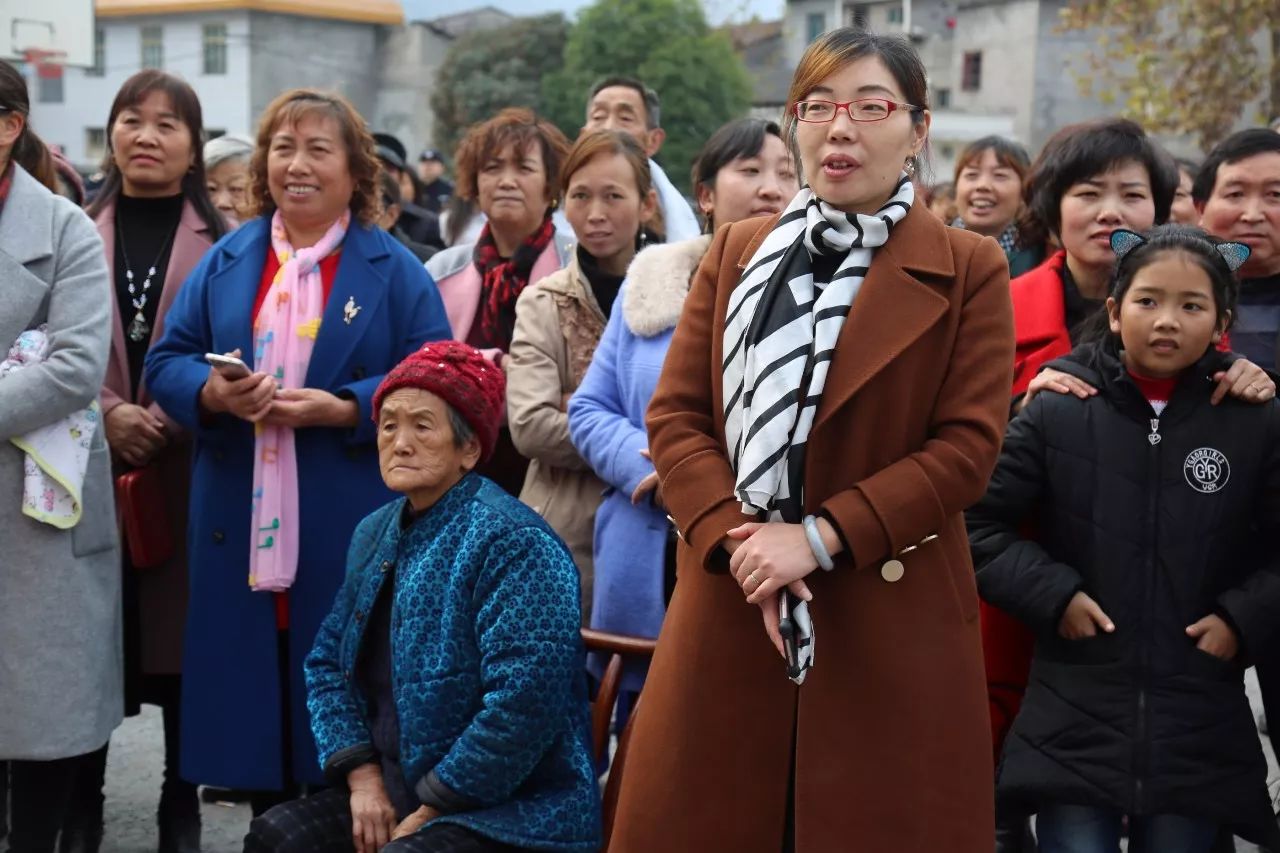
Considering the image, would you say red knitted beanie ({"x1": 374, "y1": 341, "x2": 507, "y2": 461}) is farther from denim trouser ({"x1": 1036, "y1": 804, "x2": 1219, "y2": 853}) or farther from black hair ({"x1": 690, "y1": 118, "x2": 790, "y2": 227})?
denim trouser ({"x1": 1036, "y1": 804, "x2": 1219, "y2": 853})

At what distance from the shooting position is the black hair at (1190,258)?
3361 mm

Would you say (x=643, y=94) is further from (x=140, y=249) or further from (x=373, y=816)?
(x=373, y=816)

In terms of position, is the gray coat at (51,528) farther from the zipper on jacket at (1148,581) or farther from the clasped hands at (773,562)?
the zipper on jacket at (1148,581)

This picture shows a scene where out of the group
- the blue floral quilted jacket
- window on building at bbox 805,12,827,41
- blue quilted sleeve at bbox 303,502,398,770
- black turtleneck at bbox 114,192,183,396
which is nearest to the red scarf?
black turtleneck at bbox 114,192,183,396

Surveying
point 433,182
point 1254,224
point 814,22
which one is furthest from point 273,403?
point 814,22

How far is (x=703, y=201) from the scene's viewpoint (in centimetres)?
465

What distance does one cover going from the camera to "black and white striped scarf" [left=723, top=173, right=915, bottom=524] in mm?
2666

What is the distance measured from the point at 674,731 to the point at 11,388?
2136 mm

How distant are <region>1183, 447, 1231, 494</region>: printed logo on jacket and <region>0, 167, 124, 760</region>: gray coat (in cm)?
273

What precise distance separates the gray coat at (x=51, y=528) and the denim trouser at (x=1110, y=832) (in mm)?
2495

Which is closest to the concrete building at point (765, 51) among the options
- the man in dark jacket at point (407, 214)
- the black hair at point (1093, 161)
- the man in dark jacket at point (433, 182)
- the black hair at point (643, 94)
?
the man in dark jacket at point (433, 182)

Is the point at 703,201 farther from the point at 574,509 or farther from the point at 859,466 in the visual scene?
the point at 859,466

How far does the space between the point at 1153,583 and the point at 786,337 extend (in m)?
1.14

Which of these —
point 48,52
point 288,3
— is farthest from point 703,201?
point 288,3
